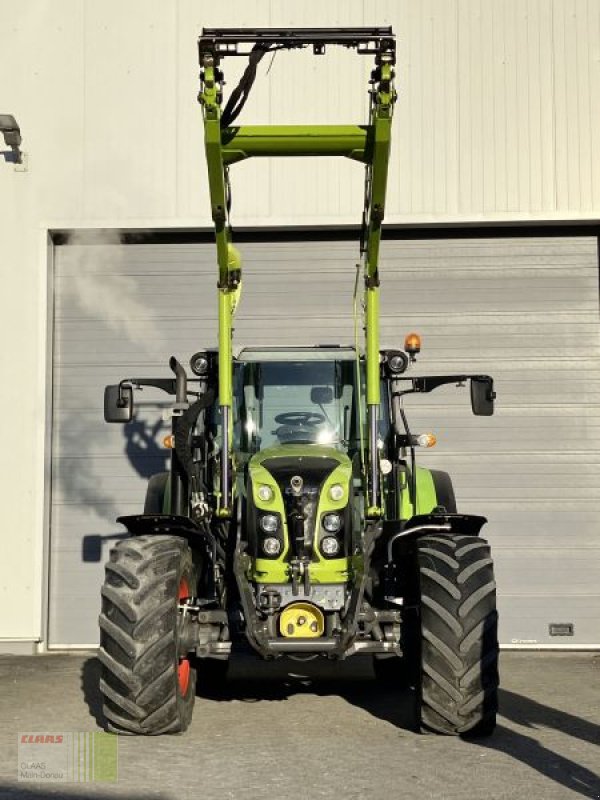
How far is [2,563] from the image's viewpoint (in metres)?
11.8

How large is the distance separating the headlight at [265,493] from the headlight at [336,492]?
38cm

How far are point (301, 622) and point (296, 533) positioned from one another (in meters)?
0.54

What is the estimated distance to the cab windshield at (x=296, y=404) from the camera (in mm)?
8469

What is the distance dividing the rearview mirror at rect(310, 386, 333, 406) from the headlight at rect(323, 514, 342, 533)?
1303 mm

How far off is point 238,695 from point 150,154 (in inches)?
233

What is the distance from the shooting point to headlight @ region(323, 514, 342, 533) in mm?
7445

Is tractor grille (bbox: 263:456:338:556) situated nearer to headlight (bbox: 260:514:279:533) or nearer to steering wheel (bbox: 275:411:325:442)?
headlight (bbox: 260:514:279:533)

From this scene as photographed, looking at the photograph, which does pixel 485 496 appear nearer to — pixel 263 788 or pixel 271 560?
pixel 271 560

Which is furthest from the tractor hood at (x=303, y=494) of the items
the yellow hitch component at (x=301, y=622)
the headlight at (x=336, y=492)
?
the yellow hitch component at (x=301, y=622)

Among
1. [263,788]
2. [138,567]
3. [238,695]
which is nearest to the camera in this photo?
[263,788]

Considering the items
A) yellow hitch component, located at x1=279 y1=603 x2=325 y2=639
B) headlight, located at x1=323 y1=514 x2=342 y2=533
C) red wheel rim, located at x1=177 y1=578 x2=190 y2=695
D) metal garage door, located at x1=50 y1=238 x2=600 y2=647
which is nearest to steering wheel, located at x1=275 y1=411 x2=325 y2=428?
headlight, located at x1=323 y1=514 x2=342 y2=533

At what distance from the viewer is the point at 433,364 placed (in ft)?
40.4

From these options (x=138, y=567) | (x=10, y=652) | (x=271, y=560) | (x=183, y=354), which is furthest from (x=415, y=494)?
(x=10, y=652)

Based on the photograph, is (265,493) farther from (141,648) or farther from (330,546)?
(141,648)
